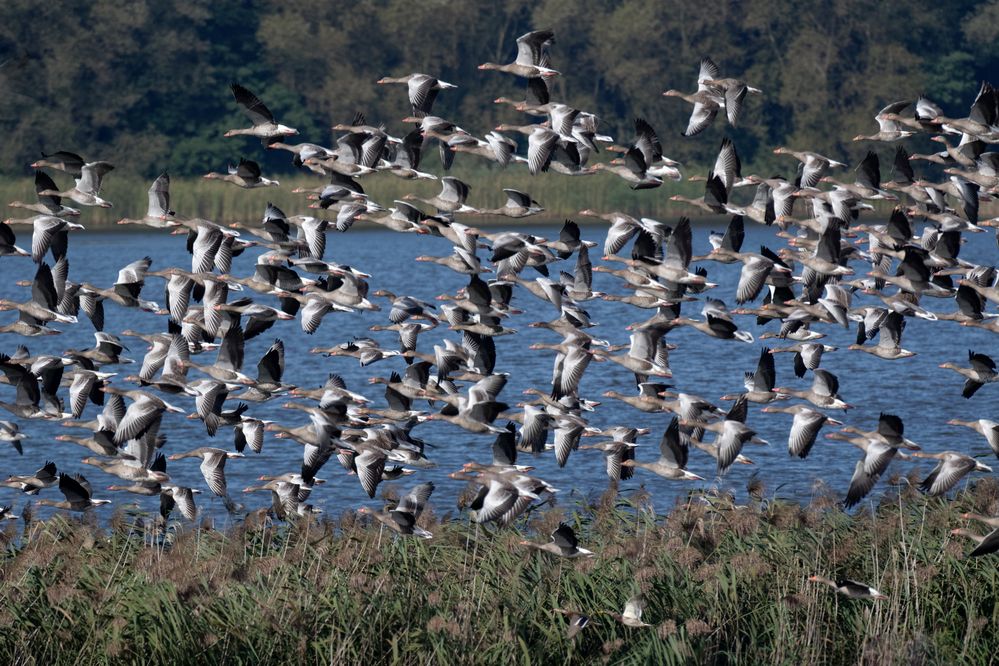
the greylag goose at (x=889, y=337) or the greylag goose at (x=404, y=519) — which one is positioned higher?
the greylag goose at (x=889, y=337)

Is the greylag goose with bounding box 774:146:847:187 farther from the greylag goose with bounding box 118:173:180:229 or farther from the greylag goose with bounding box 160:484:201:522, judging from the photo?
the greylag goose with bounding box 160:484:201:522

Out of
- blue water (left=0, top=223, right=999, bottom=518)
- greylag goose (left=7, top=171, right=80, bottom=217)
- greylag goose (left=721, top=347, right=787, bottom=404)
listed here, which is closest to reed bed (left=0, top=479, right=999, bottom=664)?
A: blue water (left=0, top=223, right=999, bottom=518)

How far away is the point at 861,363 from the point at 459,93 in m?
47.6

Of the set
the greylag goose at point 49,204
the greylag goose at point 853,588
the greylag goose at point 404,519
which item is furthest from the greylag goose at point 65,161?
the greylag goose at point 853,588

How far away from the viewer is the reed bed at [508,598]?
12305 millimetres

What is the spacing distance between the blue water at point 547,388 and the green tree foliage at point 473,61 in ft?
55.0

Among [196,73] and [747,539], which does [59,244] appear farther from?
[196,73]

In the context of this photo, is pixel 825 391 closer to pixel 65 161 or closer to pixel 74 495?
pixel 74 495

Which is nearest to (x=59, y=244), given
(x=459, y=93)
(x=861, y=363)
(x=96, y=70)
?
(x=861, y=363)

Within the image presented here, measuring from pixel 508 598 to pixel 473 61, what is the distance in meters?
70.9

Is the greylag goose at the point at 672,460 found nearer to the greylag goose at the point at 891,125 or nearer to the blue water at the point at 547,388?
the blue water at the point at 547,388

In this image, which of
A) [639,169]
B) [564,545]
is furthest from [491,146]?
[564,545]

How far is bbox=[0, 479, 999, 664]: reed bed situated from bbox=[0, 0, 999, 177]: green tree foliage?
208ft

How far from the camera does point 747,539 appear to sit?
14.4m
